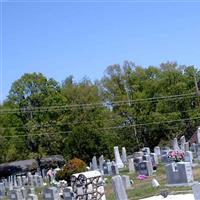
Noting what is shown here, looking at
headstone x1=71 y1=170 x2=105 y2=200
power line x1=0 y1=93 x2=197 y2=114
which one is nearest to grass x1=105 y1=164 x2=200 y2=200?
headstone x1=71 y1=170 x2=105 y2=200

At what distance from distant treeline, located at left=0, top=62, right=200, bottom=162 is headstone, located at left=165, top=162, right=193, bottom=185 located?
1147 inches

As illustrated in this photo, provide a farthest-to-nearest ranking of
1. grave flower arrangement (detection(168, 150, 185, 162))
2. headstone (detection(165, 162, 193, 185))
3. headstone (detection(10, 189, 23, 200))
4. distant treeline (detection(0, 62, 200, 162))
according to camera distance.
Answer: distant treeline (detection(0, 62, 200, 162)) → headstone (detection(10, 189, 23, 200)) → grave flower arrangement (detection(168, 150, 185, 162)) → headstone (detection(165, 162, 193, 185))

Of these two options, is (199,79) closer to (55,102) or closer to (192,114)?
(192,114)

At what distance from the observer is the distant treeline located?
180ft

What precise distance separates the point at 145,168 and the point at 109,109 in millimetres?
30411

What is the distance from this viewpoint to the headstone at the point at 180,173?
21.1 meters

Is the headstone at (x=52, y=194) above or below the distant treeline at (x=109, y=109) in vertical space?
below

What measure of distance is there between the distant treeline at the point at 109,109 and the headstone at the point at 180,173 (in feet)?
95.6

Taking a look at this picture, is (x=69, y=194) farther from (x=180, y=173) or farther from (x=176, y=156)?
(x=176, y=156)

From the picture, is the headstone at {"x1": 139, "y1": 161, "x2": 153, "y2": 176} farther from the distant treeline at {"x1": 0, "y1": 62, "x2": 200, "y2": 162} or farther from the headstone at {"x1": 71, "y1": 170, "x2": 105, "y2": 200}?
the distant treeline at {"x1": 0, "y1": 62, "x2": 200, "y2": 162}

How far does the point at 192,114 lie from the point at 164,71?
643 centimetres

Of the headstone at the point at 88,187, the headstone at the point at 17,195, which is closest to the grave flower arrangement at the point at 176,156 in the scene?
the headstone at the point at 88,187

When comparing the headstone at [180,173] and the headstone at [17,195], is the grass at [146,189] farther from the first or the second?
the headstone at [17,195]

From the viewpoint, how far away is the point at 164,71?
58438mm
